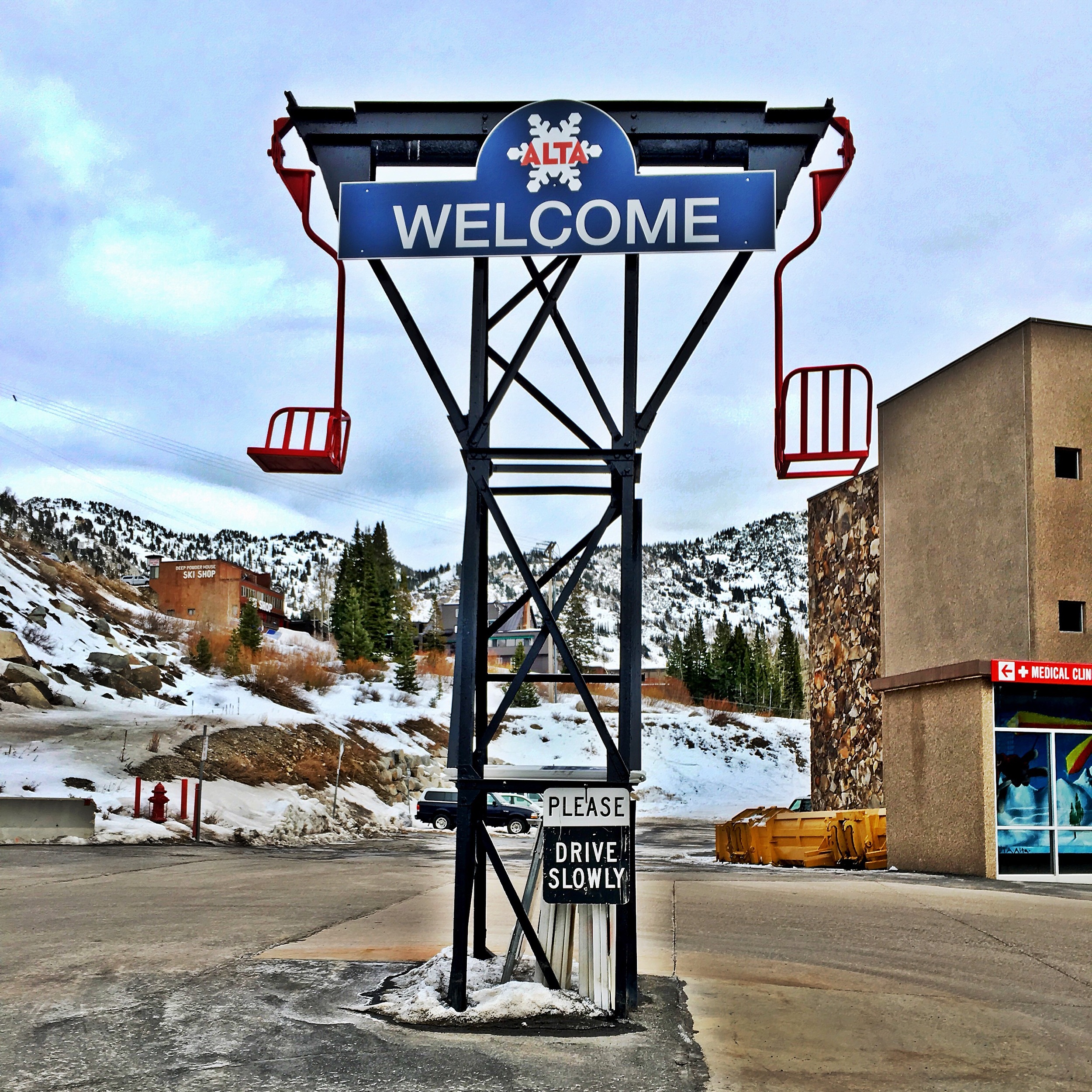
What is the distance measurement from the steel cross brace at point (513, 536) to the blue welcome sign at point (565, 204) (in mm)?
192

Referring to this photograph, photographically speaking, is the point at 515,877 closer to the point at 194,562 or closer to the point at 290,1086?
the point at 290,1086

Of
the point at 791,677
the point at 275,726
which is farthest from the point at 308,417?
the point at 791,677

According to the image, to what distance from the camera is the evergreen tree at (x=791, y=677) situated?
112m

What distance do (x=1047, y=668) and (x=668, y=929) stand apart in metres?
10.3

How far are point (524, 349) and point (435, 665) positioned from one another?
81.7 meters

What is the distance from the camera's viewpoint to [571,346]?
7812 mm

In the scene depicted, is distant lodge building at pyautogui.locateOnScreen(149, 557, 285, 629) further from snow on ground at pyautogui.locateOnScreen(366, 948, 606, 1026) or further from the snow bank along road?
snow on ground at pyautogui.locateOnScreen(366, 948, 606, 1026)

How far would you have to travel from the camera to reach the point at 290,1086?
5.28m

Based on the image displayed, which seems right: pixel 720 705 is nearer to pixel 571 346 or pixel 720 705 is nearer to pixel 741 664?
pixel 741 664

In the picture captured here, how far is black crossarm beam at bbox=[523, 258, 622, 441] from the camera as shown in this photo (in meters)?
7.50

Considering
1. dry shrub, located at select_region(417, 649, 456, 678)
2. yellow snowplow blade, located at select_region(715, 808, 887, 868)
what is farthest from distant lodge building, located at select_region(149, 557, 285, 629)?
yellow snowplow blade, located at select_region(715, 808, 887, 868)

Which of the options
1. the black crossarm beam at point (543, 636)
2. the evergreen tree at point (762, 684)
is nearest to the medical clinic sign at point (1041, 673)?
the black crossarm beam at point (543, 636)

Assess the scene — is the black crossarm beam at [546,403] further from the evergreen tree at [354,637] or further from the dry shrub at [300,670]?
the evergreen tree at [354,637]

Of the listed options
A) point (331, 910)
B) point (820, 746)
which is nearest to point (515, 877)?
point (331, 910)
